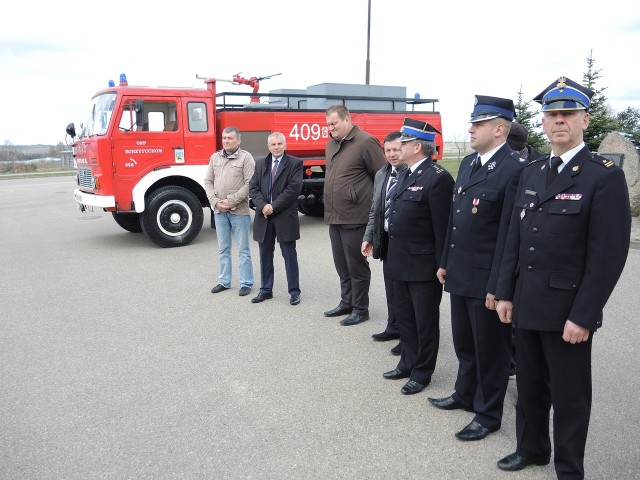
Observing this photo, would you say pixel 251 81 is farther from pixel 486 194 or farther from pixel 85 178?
pixel 486 194

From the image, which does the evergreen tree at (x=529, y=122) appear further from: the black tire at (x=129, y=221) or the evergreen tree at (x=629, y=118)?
the black tire at (x=129, y=221)

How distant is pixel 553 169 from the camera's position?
2.68 metres

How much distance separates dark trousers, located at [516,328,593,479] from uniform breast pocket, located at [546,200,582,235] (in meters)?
0.50

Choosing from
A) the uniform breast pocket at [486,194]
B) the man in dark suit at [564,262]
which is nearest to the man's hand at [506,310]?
the man in dark suit at [564,262]

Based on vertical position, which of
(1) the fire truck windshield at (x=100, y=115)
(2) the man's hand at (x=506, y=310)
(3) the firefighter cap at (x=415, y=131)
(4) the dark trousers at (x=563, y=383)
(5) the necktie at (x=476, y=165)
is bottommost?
(4) the dark trousers at (x=563, y=383)

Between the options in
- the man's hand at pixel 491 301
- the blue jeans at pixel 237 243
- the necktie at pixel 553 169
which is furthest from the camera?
the blue jeans at pixel 237 243

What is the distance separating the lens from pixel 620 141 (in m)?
10.7

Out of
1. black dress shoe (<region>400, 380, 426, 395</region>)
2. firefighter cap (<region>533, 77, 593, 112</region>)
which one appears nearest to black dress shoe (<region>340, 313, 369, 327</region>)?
black dress shoe (<region>400, 380, 426, 395</region>)

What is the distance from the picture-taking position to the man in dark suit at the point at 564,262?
248 cm

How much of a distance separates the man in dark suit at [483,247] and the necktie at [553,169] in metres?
0.31

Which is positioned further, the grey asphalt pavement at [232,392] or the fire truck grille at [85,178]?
the fire truck grille at [85,178]

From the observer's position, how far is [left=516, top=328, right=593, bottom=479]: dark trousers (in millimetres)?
2660

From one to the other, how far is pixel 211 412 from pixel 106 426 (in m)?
0.65

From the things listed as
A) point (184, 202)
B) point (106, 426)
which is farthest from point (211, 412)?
point (184, 202)
